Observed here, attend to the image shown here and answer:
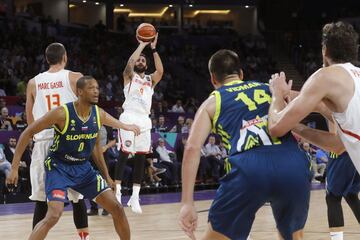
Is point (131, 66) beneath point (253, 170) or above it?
above

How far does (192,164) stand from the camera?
12.1 ft

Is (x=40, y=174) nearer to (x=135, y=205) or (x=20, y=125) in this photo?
(x=135, y=205)

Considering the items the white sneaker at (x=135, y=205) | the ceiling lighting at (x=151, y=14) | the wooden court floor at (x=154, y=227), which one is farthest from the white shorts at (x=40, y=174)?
the ceiling lighting at (x=151, y=14)

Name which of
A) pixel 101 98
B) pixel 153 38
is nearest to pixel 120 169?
pixel 153 38

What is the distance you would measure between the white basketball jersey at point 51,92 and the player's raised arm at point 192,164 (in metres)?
2.81

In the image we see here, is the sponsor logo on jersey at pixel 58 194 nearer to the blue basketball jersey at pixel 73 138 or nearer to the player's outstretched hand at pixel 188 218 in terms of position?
the blue basketball jersey at pixel 73 138

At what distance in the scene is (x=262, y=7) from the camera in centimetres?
3241

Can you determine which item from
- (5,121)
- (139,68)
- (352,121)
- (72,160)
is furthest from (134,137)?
(352,121)

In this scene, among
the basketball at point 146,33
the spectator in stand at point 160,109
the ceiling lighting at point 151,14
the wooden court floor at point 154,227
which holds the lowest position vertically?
the wooden court floor at point 154,227

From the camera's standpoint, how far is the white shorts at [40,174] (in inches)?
243

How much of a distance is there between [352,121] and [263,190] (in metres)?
0.57

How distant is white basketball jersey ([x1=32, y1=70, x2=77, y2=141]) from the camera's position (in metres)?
6.41

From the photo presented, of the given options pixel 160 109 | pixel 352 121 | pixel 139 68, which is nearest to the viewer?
pixel 352 121

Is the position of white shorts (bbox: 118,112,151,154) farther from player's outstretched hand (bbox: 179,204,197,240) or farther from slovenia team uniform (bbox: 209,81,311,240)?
player's outstretched hand (bbox: 179,204,197,240)
